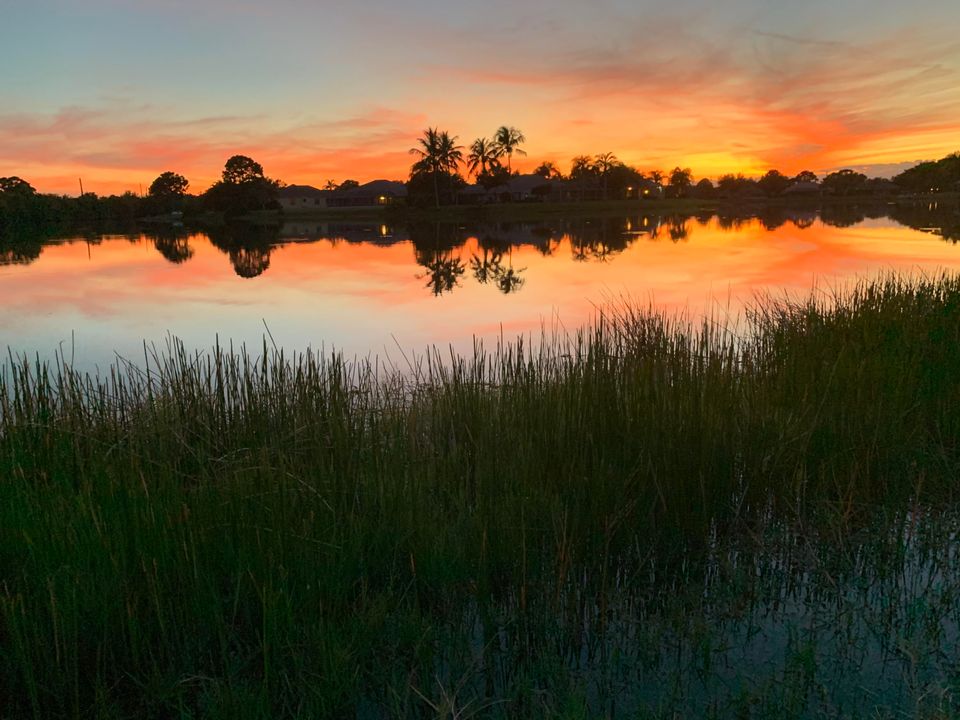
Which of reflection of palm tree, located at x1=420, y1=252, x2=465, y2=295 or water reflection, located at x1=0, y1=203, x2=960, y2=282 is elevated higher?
water reflection, located at x1=0, y1=203, x2=960, y2=282

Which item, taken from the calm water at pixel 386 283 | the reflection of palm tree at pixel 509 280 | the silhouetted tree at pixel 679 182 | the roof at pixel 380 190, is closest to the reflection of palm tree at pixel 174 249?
the calm water at pixel 386 283

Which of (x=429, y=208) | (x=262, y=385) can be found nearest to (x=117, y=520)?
(x=262, y=385)

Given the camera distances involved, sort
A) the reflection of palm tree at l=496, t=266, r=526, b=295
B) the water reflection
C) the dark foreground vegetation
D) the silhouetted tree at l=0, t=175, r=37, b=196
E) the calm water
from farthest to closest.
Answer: the silhouetted tree at l=0, t=175, r=37, b=196
the water reflection
the reflection of palm tree at l=496, t=266, r=526, b=295
the calm water
the dark foreground vegetation

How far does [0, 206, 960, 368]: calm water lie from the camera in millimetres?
17328

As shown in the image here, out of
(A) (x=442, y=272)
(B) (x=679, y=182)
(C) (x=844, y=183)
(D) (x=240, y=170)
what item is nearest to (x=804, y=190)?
(C) (x=844, y=183)

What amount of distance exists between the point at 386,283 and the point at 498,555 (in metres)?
23.5

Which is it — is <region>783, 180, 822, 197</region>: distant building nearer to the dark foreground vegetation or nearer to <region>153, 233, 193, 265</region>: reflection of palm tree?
<region>153, 233, 193, 265</region>: reflection of palm tree

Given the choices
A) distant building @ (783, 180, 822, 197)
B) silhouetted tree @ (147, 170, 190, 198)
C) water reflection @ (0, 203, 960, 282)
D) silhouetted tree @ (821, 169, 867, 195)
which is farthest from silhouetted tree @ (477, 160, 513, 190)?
silhouetted tree @ (821, 169, 867, 195)

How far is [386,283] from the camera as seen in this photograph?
26609 mm

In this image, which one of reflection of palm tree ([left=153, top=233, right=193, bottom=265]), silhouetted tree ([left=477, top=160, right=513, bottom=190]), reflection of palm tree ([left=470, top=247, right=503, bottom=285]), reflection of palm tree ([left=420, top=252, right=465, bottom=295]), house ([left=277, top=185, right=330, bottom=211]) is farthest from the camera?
house ([left=277, top=185, right=330, bottom=211])

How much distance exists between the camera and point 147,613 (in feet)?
10.2

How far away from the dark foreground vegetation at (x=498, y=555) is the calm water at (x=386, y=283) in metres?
3.17

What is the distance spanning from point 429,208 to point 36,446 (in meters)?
77.8

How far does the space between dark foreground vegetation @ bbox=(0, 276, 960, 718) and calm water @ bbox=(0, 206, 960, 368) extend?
317 cm
